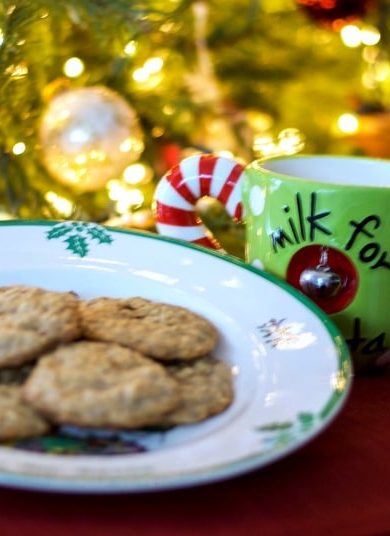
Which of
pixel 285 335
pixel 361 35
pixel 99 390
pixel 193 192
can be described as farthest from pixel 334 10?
pixel 99 390

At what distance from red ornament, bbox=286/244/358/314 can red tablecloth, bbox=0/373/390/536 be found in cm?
14

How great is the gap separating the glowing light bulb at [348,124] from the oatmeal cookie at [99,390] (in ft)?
2.70

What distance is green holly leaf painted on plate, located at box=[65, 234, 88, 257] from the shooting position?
22.7 inches

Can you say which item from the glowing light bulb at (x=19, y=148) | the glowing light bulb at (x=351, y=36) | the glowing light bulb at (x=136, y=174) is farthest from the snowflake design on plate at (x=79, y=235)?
the glowing light bulb at (x=351, y=36)

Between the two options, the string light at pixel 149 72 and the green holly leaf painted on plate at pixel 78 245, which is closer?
the green holly leaf painted on plate at pixel 78 245

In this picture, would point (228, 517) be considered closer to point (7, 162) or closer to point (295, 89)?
point (7, 162)

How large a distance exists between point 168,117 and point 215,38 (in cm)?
18

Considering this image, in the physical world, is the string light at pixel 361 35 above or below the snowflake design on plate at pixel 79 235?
above

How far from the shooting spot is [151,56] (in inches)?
36.6

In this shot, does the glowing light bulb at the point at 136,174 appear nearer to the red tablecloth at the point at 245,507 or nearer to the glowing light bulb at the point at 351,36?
the glowing light bulb at the point at 351,36

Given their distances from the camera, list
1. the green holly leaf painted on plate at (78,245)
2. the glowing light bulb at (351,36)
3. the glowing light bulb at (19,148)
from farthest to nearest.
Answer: the glowing light bulb at (351,36), the glowing light bulb at (19,148), the green holly leaf painted on plate at (78,245)

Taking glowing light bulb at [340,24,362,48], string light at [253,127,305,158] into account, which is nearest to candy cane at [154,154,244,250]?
string light at [253,127,305,158]

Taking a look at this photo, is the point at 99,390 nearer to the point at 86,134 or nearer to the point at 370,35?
the point at 86,134

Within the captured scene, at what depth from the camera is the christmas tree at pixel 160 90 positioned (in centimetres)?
79
